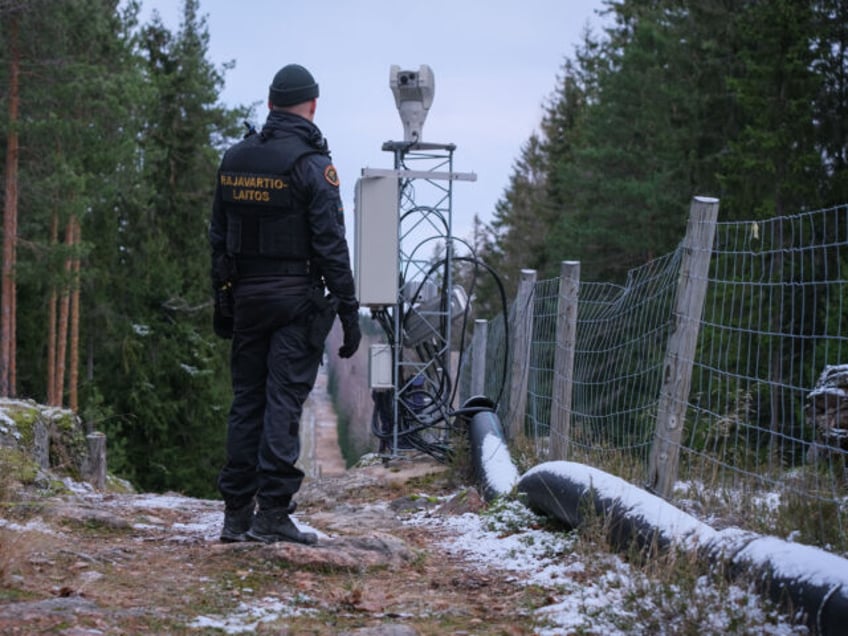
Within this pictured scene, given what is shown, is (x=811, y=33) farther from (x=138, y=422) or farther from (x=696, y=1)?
(x=138, y=422)

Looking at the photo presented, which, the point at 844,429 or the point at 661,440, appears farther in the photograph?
the point at 844,429

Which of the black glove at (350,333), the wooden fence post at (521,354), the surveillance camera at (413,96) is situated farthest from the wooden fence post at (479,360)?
the black glove at (350,333)

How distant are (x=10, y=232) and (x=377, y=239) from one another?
48.1 feet

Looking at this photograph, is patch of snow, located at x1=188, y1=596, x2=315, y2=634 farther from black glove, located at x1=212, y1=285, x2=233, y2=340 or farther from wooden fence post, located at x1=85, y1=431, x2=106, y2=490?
wooden fence post, located at x1=85, y1=431, x2=106, y2=490

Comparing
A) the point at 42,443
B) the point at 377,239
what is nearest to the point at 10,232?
the point at 42,443

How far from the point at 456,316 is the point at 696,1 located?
20.8 meters

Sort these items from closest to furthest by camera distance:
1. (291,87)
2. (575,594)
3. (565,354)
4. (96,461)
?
(575,594)
(291,87)
(565,354)
(96,461)

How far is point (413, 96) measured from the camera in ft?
35.8

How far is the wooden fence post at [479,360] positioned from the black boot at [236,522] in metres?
4.99

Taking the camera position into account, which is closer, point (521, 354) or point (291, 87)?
point (291, 87)

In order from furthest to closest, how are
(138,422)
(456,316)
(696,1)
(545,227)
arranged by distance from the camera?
1. (545,227)
2. (138,422)
3. (696,1)
4. (456,316)

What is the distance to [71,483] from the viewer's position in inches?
354

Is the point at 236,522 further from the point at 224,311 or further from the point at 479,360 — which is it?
the point at 479,360

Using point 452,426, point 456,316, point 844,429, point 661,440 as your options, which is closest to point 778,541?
point 661,440
